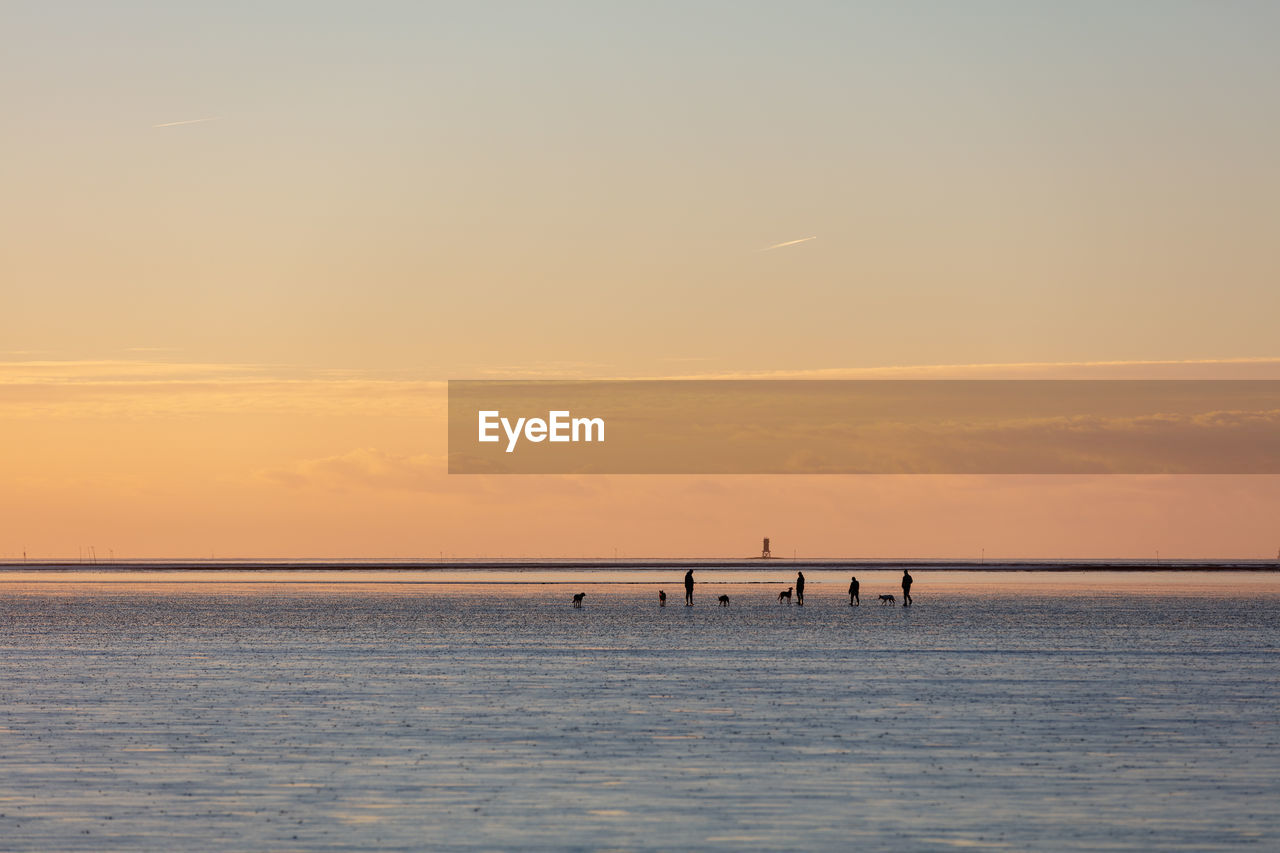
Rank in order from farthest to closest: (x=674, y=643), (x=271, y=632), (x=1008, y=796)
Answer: (x=271, y=632)
(x=674, y=643)
(x=1008, y=796)

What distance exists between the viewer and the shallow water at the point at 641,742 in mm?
20281

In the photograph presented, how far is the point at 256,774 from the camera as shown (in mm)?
24578

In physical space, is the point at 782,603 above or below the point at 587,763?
below

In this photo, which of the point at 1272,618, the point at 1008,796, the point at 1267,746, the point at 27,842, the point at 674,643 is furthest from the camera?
the point at 1272,618

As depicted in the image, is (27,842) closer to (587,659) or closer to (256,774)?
(256,774)

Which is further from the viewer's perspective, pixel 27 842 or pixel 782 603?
pixel 782 603

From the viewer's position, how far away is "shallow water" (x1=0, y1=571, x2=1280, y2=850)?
20.3m

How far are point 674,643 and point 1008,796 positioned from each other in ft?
103

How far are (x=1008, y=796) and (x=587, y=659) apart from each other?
81.3 ft

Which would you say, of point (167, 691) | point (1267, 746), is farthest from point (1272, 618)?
point (167, 691)

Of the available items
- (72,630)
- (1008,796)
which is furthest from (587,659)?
(72,630)

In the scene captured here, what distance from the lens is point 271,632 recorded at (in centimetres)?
6194

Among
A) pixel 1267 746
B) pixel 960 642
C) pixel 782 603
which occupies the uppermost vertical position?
pixel 1267 746

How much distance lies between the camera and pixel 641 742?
27.8 m
